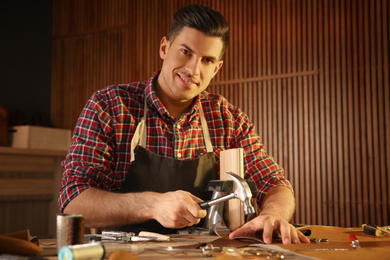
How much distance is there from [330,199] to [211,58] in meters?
2.95

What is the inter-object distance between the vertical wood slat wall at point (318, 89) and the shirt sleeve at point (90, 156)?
3.06 meters

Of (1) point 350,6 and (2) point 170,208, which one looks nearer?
(2) point 170,208

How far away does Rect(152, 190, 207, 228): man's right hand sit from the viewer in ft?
6.08

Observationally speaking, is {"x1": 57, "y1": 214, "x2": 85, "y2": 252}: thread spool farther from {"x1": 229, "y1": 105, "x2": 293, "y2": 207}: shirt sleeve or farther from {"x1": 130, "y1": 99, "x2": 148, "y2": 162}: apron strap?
{"x1": 229, "y1": 105, "x2": 293, "y2": 207}: shirt sleeve

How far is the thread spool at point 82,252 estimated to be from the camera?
3.99ft

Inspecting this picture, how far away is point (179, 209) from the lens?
188 centimetres

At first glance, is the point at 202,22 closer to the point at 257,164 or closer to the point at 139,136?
the point at 139,136

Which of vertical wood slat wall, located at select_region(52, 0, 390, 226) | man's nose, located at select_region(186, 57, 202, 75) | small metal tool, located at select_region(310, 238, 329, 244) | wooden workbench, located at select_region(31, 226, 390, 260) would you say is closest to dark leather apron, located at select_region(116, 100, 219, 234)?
man's nose, located at select_region(186, 57, 202, 75)

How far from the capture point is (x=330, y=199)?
4.99 metres

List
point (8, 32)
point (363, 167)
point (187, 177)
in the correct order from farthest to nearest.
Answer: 1. point (8, 32)
2. point (363, 167)
3. point (187, 177)

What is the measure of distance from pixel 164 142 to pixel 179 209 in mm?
834

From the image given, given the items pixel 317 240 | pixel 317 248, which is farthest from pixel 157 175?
pixel 317 248

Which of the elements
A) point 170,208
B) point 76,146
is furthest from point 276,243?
point 76,146

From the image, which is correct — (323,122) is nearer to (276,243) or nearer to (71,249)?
(276,243)
